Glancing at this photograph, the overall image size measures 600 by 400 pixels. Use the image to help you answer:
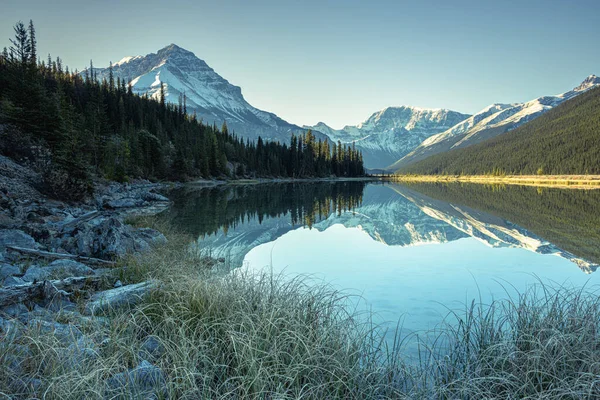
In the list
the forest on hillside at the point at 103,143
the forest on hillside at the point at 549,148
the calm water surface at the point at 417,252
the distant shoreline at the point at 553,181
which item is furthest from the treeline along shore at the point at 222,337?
the forest on hillside at the point at 549,148

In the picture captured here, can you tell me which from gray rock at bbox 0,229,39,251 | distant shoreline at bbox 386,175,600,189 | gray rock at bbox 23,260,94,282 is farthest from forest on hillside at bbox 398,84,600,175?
gray rock at bbox 0,229,39,251

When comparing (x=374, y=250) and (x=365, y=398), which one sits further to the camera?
(x=374, y=250)

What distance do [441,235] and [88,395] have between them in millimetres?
16682

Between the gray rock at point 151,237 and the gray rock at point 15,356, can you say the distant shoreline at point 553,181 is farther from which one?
the gray rock at point 15,356

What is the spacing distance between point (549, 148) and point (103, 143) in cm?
14550

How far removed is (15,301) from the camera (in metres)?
4.65

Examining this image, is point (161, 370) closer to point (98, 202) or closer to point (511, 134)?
point (98, 202)

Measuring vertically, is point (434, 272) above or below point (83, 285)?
below

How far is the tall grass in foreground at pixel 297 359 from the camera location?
10.1 ft

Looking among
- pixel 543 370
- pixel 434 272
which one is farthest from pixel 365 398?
pixel 434 272

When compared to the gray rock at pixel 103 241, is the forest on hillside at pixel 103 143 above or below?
above

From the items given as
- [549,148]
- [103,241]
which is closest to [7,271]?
[103,241]

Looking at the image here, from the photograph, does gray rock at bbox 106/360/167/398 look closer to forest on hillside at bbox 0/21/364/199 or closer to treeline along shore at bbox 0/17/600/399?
treeline along shore at bbox 0/17/600/399

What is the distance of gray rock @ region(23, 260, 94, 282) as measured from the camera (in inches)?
229
